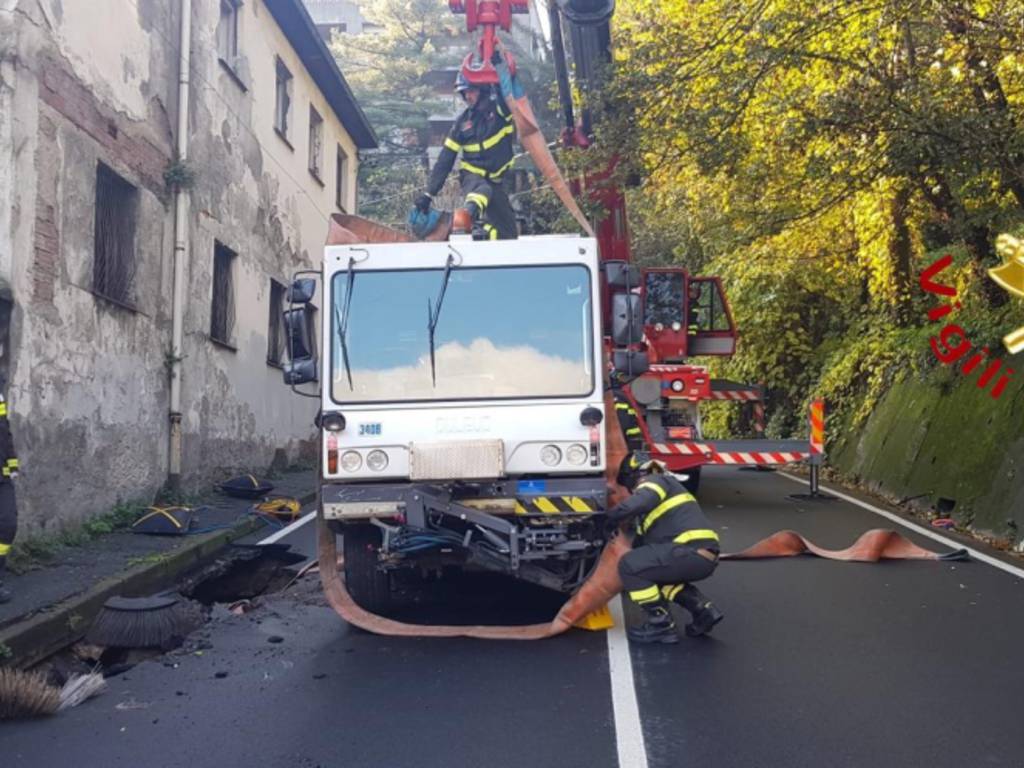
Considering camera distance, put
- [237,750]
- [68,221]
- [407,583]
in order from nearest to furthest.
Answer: [237,750]
[407,583]
[68,221]

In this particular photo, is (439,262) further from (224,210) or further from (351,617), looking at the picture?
(224,210)

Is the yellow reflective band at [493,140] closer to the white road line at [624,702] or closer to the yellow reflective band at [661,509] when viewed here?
the yellow reflective band at [661,509]

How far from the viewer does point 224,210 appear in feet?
46.5

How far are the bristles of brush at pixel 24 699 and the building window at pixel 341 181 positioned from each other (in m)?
18.0

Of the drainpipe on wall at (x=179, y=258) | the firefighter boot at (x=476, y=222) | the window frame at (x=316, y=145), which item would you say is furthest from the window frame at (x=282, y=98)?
the firefighter boot at (x=476, y=222)

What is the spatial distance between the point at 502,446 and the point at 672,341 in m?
7.48

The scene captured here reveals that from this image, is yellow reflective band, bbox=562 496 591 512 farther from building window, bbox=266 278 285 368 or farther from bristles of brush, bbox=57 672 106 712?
building window, bbox=266 278 285 368

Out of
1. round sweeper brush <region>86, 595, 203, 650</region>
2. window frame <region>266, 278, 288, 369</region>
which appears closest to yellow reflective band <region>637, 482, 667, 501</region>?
round sweeper brush <region>86, 595, 203, 650</region>

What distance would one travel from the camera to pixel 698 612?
6512 millimetres

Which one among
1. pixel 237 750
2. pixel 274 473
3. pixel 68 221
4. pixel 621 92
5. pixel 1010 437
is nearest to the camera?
pixel 237 750

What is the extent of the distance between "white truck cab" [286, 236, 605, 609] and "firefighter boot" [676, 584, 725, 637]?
638 millimetres

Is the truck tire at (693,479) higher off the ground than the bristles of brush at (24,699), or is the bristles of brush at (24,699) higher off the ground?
the truck tire at (693,479)

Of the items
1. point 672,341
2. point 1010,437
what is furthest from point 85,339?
point 1010,437

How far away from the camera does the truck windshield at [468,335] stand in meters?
6.64
